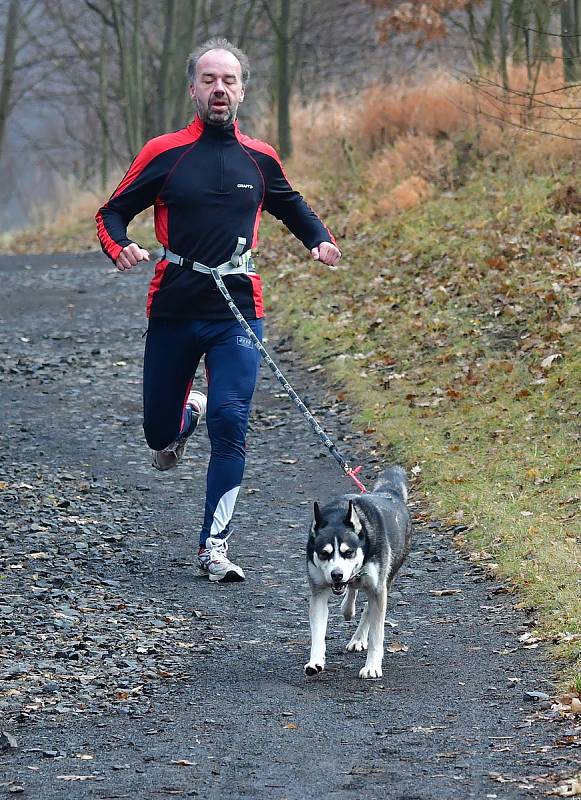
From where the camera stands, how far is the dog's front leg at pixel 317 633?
5.22 metres

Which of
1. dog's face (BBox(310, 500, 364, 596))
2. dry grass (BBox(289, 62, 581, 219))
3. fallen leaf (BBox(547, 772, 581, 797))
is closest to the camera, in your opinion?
fallen leaf (BBox(547, 772, 581, 797))

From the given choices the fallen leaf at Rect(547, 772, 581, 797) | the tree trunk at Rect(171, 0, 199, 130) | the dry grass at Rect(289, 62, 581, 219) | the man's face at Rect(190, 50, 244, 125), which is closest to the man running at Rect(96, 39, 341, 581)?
the man's face at Rect(190, 50, 244, 125)

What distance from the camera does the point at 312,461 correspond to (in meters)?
9.81

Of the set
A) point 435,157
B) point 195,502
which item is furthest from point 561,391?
point 435,157

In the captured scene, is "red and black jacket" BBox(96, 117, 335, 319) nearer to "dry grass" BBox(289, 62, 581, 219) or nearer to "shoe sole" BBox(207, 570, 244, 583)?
"shoe sole" BBox(207, 570, 244, 583)

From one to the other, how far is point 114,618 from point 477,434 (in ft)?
13.9

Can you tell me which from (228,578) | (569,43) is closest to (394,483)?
A: (228,578)

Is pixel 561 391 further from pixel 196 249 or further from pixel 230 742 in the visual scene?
pixel 230 742

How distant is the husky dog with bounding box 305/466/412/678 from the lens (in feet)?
16.7

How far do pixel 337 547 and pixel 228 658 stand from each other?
908mm

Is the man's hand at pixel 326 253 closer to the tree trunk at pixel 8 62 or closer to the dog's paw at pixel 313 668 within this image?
the dog's paw at pixel 313 668

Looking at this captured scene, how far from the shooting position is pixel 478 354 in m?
11.5

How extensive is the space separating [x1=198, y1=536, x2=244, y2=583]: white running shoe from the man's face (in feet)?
7.13

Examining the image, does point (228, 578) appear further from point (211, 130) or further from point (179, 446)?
point (211, 130)
